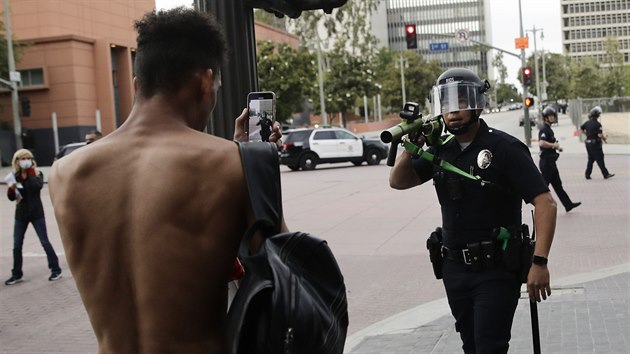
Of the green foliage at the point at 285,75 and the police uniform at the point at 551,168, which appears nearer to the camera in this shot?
the police uniform at the point at 551,168

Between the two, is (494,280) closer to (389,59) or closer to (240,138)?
(240,138)

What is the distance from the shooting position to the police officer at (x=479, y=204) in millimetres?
3760

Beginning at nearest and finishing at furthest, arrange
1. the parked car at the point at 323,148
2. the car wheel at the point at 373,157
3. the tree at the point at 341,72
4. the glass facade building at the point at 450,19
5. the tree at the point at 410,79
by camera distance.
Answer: the parked car at the point at 323,148
the car wheel at the point at 373,157
the tree at the point at 341,72
the glass facade building at the point at 450,19
the tree at the point at 410,79

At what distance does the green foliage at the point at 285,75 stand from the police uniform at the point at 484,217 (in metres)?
Result: 48.5

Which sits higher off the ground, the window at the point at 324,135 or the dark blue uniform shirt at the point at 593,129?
the window at the point at 324,135

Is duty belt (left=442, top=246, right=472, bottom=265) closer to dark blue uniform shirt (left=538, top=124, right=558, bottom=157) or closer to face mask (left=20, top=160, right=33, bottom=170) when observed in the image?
face mask (left=20, top=160, right=33, bottom=170)

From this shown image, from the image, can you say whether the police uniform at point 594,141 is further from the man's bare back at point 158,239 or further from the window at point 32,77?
the window at point 32,77

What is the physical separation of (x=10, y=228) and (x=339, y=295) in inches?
615

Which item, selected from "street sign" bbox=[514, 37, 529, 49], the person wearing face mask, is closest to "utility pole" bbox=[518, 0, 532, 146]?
"street sign" bbox=[514, 37, 529, 49]

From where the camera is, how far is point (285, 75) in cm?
5466

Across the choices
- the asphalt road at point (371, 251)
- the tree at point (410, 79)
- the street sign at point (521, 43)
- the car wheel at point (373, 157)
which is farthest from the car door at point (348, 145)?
the tree at point (410, 79)

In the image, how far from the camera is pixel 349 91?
6525cm

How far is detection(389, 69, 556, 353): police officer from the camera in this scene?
3760mm

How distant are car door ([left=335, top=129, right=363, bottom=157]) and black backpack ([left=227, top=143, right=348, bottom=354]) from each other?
2798cm
